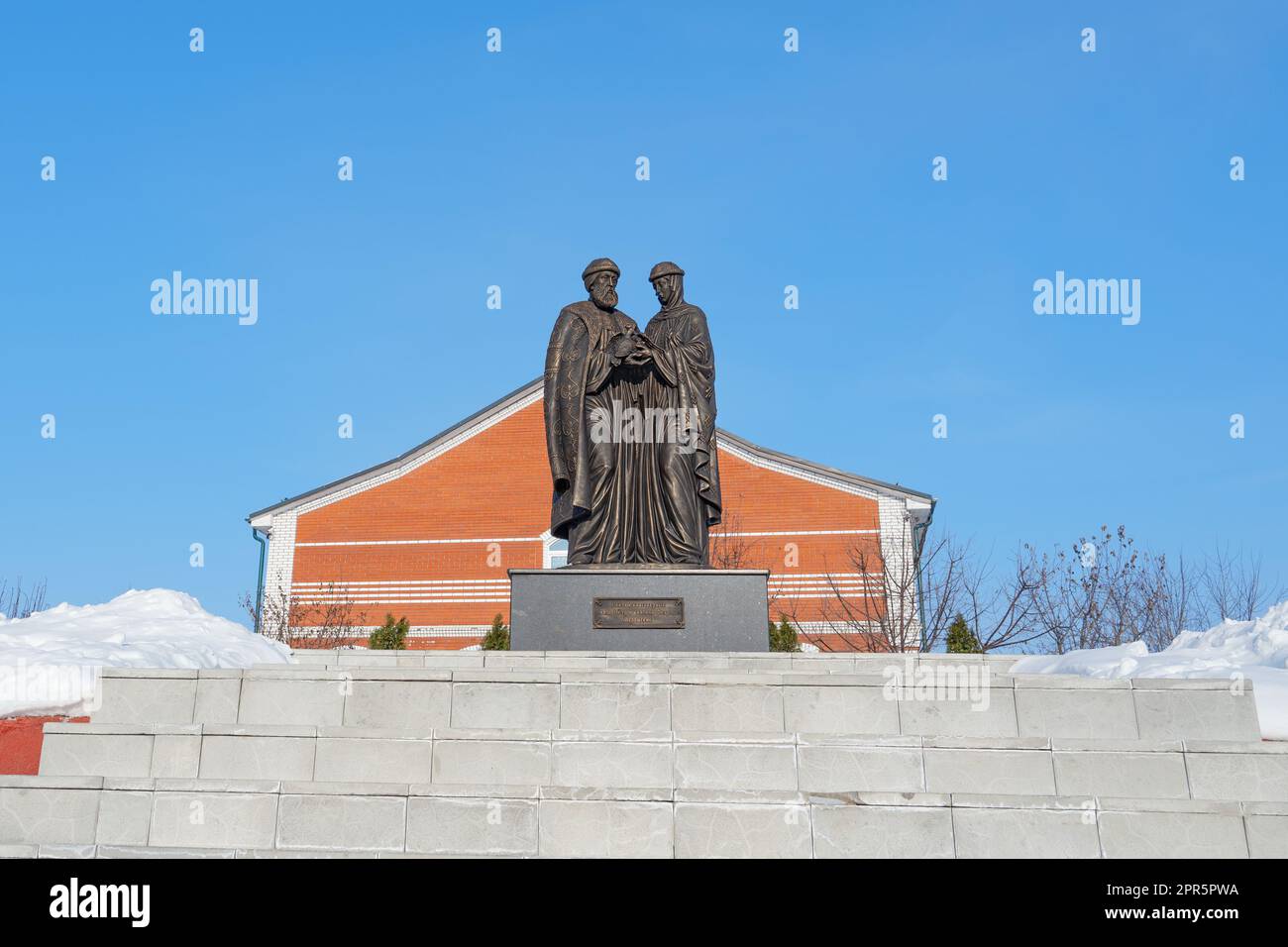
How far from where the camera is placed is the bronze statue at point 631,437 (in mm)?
9484

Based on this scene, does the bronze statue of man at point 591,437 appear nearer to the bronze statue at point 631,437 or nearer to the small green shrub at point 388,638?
the bronze statue at point 631,437

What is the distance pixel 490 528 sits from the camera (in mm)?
29703

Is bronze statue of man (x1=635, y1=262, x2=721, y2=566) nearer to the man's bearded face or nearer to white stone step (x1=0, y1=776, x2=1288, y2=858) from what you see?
the man's bearded face

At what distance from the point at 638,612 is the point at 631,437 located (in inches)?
76.0

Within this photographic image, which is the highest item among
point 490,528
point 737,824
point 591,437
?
point 490,528

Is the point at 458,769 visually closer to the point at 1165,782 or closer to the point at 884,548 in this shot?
the point at 1165,782

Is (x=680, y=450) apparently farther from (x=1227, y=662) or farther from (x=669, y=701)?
(x=1227, y=662)

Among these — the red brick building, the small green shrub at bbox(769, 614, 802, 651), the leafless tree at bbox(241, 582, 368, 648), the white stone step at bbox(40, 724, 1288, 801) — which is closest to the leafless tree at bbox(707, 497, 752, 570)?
the red brick building

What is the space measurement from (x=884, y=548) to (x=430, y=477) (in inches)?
565

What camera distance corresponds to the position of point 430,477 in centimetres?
3061

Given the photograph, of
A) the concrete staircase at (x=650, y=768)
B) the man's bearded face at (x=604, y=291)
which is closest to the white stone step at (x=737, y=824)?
the concrete staircase at (x=650, y=768)

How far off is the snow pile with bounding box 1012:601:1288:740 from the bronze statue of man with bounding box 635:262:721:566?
3370 mm

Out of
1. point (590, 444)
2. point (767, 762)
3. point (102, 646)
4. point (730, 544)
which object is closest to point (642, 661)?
point (767, 762)

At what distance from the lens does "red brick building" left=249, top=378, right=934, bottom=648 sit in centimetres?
2822
